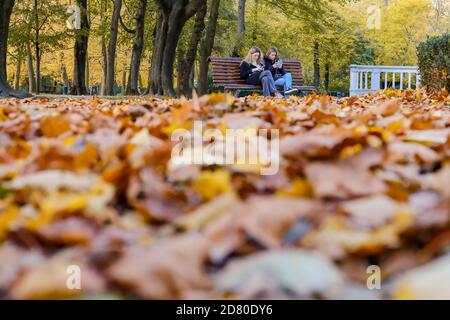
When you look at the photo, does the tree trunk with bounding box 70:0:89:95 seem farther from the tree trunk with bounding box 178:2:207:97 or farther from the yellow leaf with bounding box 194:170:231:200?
the yellow leaf with bounding box 194:170:231:200

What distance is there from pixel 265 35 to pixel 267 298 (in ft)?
96.3

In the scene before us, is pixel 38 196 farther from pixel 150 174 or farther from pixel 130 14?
pixel 130 14

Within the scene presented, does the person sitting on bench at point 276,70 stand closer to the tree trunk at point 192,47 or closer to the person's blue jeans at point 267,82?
the person's blue jeans at point 267,82

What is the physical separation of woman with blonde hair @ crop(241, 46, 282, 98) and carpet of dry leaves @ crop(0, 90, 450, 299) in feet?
38.0

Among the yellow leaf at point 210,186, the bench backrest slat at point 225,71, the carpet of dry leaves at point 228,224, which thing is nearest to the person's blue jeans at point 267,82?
the bench backrest slat at point 225,71

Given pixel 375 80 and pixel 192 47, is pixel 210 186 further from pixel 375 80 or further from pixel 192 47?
pixel 375 80

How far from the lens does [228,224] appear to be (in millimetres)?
1135

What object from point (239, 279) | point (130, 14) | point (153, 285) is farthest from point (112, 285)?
point (130, 14)

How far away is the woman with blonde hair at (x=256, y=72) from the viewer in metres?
13.4

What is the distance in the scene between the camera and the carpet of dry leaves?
98cm

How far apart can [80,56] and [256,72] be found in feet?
38.5

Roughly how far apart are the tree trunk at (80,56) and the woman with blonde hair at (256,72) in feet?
32.4

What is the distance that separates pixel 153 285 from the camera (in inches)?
37.0

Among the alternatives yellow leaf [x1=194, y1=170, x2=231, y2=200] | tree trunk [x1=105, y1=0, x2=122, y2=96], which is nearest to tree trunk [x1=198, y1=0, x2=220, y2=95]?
tree trunk [x1=105, y1=0, x2=122, y2=96]
